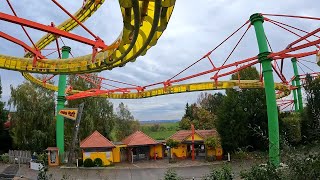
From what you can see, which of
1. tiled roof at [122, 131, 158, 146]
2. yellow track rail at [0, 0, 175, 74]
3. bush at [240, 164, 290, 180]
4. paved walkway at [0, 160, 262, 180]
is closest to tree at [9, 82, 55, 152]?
paved walkway at [0, 160, 262, 180]

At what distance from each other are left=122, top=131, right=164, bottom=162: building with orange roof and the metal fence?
8.46 m

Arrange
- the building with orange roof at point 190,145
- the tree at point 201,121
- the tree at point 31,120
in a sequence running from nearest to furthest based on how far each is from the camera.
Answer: the building with orange roof at point 190,145
the tree at point 31,120
the tree at point 201,121

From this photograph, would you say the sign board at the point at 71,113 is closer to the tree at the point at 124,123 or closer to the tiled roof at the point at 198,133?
the tiled roof at the point at 198,133

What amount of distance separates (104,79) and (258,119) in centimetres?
1444

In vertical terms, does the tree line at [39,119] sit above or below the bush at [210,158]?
above

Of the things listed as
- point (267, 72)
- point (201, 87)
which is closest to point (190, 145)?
point (201, 87)

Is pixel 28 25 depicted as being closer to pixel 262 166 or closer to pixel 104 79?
pixel 262 166

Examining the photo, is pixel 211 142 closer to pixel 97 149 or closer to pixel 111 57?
pixel 97 149

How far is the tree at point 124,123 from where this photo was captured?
153ft

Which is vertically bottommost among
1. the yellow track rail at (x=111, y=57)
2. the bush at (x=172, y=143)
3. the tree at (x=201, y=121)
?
the bush at (x=172, y=143)

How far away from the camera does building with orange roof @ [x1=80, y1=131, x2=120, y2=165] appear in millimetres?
26031

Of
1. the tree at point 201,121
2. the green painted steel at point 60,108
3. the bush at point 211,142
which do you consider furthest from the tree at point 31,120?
the tree at point 201,121

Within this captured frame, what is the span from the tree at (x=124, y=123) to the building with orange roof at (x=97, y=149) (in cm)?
1889

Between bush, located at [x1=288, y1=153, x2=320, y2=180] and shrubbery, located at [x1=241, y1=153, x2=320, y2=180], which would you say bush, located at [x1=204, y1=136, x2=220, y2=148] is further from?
bush, located at [x1=288, y1=153, x2=320, y2=180]
